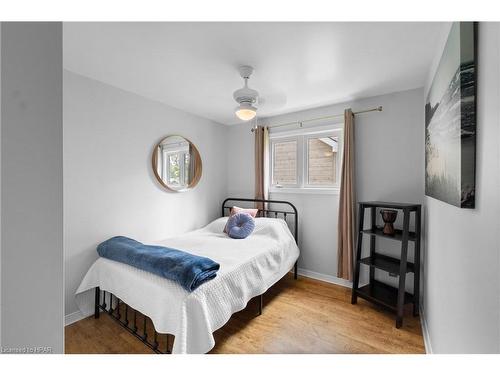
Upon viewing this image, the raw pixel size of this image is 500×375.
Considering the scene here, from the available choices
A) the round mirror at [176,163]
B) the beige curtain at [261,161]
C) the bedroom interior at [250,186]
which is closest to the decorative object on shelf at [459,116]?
the bedroom interior at [250,186]

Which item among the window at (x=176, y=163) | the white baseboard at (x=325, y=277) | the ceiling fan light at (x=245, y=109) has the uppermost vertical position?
the ceiling fan light at (x=245, y=109)

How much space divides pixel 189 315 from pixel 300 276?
2140mm

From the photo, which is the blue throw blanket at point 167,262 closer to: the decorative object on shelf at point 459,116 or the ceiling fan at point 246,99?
the ceiling fan at point 246,99

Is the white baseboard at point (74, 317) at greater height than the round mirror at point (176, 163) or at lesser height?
lesser

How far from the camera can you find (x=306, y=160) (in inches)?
128

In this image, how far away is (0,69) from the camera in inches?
17.3

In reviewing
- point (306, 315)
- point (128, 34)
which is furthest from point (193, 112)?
point (306, 315)

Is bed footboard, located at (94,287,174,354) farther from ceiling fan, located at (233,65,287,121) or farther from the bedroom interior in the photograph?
ceiling fan, located at (233,65,287,121)

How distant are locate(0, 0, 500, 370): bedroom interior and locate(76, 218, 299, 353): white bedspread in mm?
16

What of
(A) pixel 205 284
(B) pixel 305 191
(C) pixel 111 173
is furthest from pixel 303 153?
(C) pixel 111 173

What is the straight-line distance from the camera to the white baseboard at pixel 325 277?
2.89 metres

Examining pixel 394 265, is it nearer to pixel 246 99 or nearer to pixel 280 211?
pixel 280 211

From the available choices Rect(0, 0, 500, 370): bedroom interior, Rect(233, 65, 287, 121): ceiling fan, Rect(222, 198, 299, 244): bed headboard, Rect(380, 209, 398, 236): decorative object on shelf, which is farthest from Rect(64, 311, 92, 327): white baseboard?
Rect(380, 209, 398, 236): decorative object on shelf

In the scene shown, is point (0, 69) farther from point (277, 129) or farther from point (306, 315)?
point (277, 129)
